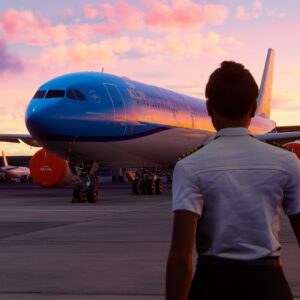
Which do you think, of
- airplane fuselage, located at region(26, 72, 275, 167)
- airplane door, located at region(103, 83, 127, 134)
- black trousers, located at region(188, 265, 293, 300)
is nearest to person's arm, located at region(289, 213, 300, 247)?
black trousers, located at region(188, 265, 293, 300)

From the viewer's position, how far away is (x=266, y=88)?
42375mm

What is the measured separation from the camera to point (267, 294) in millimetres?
2752

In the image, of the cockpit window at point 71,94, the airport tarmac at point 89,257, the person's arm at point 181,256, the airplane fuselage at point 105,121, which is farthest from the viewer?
the cockpit window at point 71,94

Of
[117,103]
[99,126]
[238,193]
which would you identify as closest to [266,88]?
[117,103]

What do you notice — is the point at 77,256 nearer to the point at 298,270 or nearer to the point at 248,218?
the point at 298,270

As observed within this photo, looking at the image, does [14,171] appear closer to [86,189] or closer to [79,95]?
[86,189]

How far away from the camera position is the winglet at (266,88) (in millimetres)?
41316

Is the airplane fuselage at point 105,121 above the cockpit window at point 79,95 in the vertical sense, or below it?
below

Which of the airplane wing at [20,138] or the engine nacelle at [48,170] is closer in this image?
the engine nacelle at [48,170]

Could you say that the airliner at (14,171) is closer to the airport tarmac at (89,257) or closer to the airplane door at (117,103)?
the airplane door at (117,103)

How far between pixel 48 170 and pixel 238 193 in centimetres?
2618

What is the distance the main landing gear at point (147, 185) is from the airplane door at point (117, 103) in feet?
21.1

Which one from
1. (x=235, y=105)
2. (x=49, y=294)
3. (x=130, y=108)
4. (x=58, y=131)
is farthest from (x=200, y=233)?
(x=130, y=108)

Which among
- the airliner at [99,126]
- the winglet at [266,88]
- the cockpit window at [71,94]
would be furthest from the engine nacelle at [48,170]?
the winglet at [266,88]
